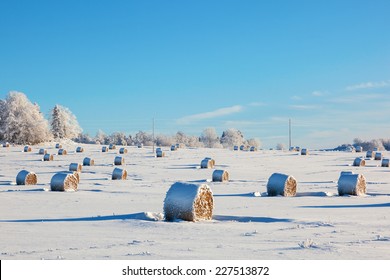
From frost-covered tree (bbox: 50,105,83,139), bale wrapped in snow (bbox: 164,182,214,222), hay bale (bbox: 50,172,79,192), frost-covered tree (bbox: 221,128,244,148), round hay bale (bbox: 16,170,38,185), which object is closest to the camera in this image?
bale wrapped in snow (bbox: 164,182,214,222)

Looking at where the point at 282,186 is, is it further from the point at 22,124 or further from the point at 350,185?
the point at 22,124

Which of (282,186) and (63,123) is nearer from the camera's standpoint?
(282,186)

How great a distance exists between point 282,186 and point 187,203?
8.15 m

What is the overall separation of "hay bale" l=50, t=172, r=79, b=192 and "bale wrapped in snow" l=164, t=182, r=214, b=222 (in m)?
9.65

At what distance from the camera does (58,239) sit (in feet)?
33.9

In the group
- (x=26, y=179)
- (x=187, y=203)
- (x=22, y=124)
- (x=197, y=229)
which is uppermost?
(x=22, y=124)

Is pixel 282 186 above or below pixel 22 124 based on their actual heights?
below

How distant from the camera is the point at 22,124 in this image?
7838 centimetres

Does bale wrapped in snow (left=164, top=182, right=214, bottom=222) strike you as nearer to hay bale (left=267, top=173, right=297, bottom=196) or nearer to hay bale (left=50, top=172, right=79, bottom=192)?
hay bale (left=267, top=173, right=297, bottom=196)

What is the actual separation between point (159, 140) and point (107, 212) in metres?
129

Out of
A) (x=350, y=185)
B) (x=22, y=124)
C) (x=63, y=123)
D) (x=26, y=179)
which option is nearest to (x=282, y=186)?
(x=350, y=185)

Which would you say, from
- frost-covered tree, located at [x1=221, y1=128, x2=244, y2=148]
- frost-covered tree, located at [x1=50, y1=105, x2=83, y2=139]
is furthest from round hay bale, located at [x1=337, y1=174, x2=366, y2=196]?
frost-covered tree, located at [x1=221, y1=128, x2=244, y2=148]

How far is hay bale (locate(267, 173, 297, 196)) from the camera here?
20234 millimetres
